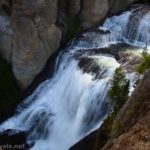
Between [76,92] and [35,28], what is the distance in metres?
5.14

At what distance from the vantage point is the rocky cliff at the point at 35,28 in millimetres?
23984

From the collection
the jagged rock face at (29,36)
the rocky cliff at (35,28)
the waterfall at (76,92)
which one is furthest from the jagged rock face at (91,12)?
the jagged rock face at (29,36)

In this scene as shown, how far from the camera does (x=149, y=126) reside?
263 inches

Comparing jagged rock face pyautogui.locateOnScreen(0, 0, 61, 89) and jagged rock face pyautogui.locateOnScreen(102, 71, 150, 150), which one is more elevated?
jagged rock face pyautogui.locateOnScreen(102, 71, 150, 150)

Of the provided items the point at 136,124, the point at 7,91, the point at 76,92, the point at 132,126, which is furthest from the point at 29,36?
the point at 136,124

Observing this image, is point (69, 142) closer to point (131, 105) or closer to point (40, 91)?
point (40, 91)

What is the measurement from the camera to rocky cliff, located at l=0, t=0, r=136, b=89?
2398 cm

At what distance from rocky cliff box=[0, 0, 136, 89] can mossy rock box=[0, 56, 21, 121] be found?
347 mm

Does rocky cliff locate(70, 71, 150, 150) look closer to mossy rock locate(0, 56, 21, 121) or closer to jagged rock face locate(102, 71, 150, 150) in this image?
jagged rock face locate(102, 71, 150, 150)

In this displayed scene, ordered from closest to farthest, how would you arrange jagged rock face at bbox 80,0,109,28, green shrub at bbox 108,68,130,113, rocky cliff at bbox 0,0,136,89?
green shrub at bbox 108,68,130,113, rocky cliff at bbox 0,0,136,89, jagged rock face at bbox 80,0,109,28

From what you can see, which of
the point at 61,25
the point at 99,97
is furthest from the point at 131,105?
the point at 61,25

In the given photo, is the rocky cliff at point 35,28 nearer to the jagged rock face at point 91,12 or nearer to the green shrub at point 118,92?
the jagged rock face at point 91,12

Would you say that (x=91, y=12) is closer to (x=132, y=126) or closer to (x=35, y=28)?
(x=35, y=28)

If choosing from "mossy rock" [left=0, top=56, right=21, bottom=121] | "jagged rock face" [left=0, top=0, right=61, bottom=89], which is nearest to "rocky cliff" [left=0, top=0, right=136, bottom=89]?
"jagged rock face" [left=0, top=0, right=61, bottom=89]
